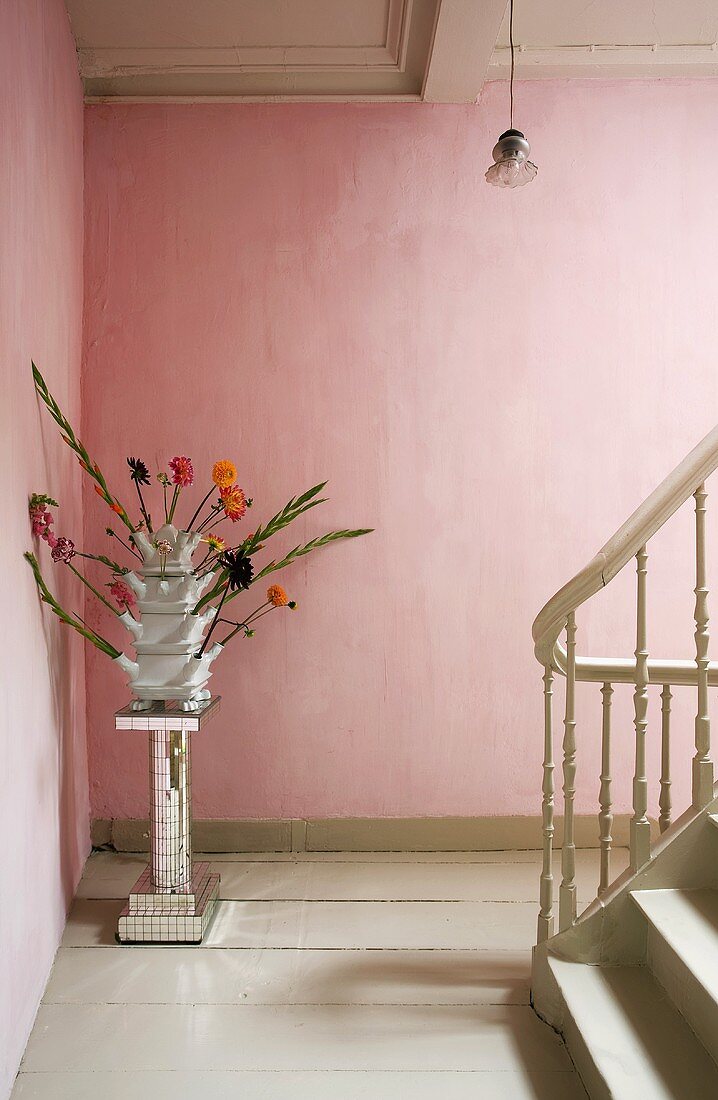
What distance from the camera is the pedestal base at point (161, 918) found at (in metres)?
2.78

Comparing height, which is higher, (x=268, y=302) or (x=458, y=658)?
(x=268, y=302)

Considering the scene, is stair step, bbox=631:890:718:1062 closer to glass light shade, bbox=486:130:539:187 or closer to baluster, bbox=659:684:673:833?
baluster, bbox=659:684:673:833

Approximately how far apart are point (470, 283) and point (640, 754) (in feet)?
6.66

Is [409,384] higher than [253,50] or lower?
lower

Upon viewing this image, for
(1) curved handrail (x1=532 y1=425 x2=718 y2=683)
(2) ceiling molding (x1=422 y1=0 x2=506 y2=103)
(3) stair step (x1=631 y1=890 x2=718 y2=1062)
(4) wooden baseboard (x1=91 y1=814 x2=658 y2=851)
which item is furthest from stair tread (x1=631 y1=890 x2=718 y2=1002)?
(2) ceiling molding (x1=422 y1=0 x2=506 y2=103)

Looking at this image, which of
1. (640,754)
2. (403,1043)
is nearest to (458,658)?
(640,754)

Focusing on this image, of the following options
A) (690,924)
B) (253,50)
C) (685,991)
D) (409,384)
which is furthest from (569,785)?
(253,50)

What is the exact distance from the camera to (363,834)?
3547 mm

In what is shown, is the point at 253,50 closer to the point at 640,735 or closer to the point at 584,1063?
the point at 640,735

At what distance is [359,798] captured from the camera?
357 cm

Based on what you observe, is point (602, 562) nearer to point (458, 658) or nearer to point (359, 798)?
point (458, 658)

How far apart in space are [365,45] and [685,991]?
10.3 feet

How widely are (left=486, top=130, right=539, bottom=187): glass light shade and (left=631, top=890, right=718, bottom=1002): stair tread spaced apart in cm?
207

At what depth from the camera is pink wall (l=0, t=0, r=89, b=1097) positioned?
2.25 metres
